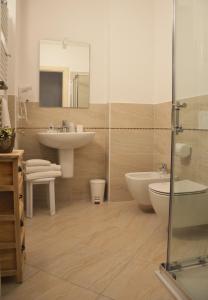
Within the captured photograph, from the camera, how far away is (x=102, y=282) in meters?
1.51

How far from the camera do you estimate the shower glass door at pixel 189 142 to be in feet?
5.37

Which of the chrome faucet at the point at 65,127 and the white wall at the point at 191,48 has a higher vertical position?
the white wall at the point at 191,48

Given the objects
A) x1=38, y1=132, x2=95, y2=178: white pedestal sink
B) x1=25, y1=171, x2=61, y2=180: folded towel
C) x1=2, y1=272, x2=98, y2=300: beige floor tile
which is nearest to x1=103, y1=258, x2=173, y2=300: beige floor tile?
x1=2, y1=272, x2=98, y2=300: beige floor tile

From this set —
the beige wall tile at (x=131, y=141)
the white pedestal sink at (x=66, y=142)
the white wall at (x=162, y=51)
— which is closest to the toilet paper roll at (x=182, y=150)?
the white pedestal sink at (x=66, y=142)

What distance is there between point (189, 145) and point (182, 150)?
92mm

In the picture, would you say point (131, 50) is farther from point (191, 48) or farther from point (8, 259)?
point (8, 259)

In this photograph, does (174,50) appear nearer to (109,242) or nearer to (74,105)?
(109,242)

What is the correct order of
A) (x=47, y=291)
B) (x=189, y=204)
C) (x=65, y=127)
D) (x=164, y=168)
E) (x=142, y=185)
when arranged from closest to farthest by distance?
(x=47, y=291), (x=189, y=204), (x=142, y=185), (x=164, y=168), (x=65, y=127)

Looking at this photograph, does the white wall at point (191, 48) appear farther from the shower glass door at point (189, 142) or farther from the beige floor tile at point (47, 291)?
the beige floor tile at point (47, 291)

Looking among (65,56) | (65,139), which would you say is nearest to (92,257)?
(65,139)

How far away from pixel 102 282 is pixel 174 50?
57.3 inches

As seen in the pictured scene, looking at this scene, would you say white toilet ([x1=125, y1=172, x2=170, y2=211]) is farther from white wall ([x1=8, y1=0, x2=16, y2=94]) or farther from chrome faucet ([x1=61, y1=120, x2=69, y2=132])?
white wall ([x1=8, y1=0, x2=16, y2=94])

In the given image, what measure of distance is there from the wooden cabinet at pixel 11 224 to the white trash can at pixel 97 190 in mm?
1697

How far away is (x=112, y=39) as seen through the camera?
10.3 ft
